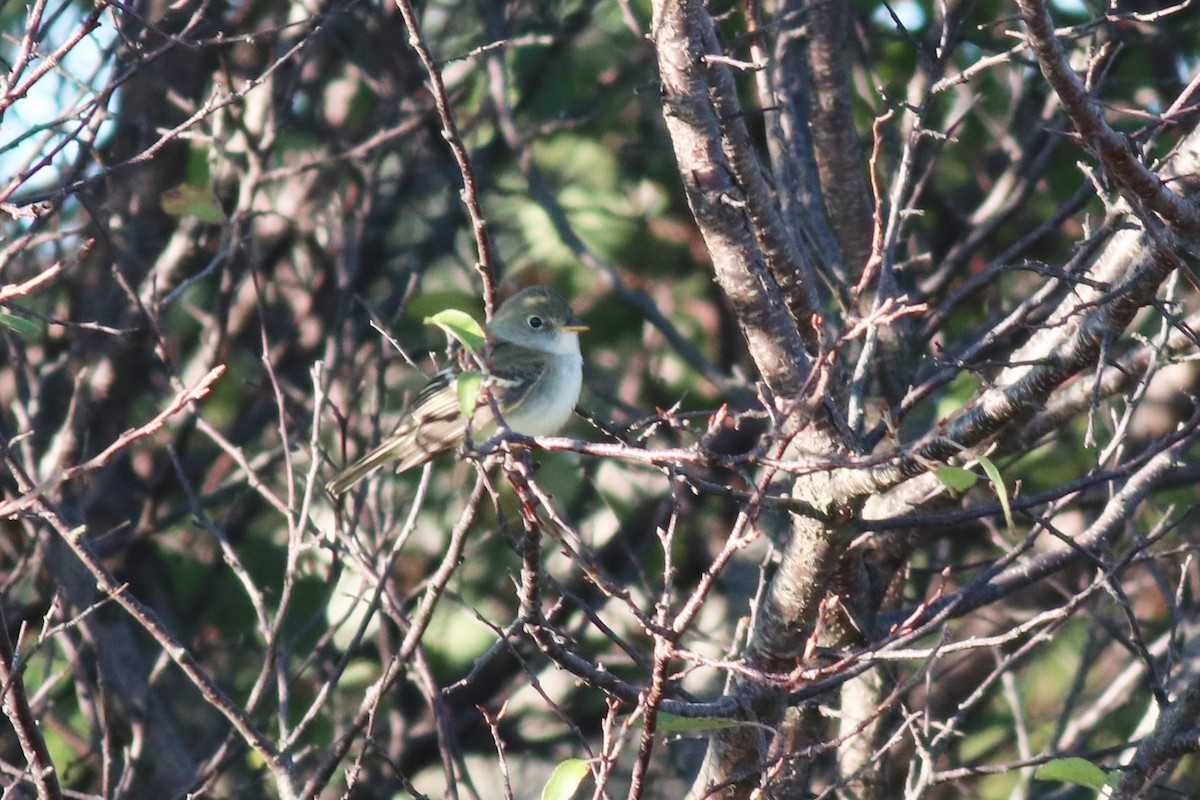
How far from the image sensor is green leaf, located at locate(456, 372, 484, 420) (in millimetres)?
2557

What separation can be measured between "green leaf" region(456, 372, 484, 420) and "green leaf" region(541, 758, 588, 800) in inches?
30.7

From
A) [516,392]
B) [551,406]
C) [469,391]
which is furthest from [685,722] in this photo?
[516,392]

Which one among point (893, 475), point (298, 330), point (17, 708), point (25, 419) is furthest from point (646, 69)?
point (17, 708)

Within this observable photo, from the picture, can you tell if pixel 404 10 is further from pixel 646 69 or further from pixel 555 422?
pixel 646 69

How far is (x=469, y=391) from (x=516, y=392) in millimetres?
3273

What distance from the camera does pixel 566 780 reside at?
281 cm

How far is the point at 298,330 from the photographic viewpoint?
7.40 meters

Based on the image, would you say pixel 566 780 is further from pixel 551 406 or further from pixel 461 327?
pixel 551 406

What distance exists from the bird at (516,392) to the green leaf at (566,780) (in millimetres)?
1982

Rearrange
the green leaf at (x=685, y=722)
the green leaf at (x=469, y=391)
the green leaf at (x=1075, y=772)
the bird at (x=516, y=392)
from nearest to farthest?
the green leaf at (x=469, y=391), the green leaf at (x=685, y=722), the green leaf at (x=1075, y=772), the bird at (x=516, y=392)

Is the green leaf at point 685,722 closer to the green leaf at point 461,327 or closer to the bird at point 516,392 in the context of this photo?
the green leaf at point 461,327

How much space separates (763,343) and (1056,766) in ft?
4.03

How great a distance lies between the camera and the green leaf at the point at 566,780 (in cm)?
279

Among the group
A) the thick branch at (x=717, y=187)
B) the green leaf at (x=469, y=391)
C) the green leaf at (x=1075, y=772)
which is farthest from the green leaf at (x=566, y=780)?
the thick branch at (x=717, y=187)
